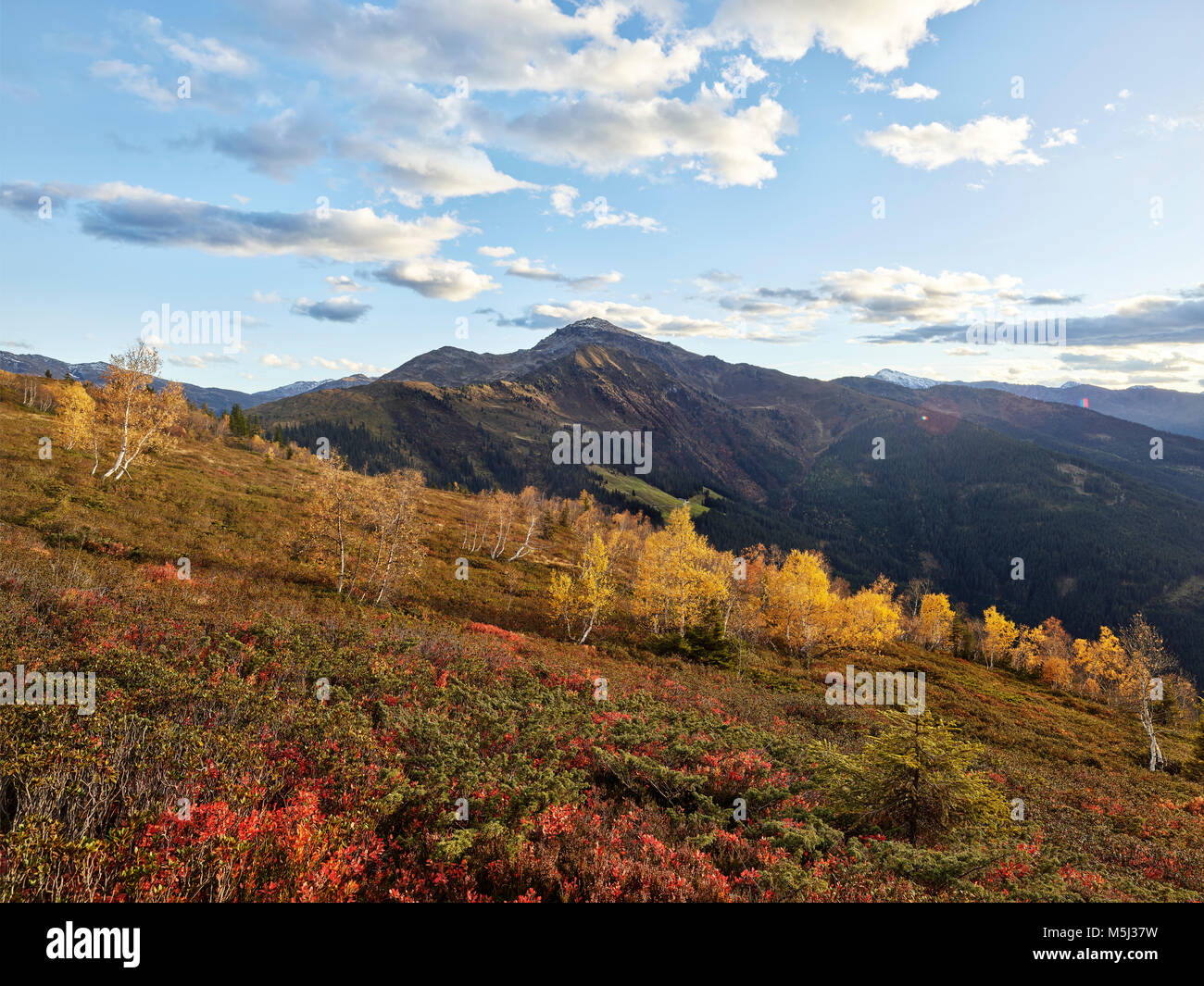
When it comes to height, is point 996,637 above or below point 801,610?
below

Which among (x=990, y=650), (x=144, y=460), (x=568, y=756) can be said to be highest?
(x=144, y=460)

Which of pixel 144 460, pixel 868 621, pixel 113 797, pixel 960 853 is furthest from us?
pixel 868 621

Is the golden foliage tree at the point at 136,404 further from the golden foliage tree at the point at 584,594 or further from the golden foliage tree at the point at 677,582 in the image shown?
the golden foliage tree at the point at 677,582

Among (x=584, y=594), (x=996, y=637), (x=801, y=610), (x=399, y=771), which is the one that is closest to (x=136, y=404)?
(x=584, y=594)

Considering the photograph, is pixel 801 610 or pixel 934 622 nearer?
pixel 801 610

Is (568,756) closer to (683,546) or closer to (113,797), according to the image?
(113,797)

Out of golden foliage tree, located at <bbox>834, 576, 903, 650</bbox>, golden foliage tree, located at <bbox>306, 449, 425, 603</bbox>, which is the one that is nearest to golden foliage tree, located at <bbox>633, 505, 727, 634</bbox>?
golden foliage tree, located at <bbox>834, 576, 903, 650</bbox>

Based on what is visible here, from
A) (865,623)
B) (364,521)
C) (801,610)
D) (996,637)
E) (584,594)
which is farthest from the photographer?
(996,637)

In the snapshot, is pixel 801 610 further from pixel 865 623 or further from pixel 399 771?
pixel 399 771

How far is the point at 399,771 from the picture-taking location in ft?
34.8
